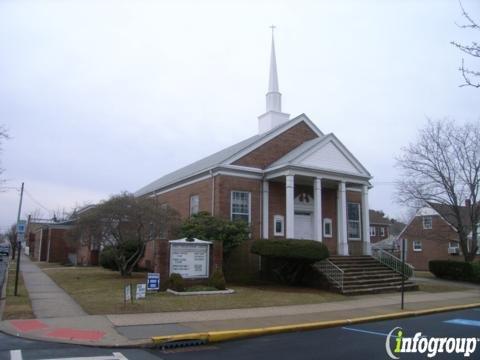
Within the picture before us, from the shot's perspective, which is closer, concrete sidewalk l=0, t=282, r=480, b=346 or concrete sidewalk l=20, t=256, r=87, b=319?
concrete sidewalk l=0, t=282, r=480, b=346

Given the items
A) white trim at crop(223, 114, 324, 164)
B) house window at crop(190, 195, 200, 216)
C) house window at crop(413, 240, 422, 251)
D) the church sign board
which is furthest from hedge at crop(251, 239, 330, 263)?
house window at crop(413, 240, 422, 251)

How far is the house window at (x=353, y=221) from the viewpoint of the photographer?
92.7 feet

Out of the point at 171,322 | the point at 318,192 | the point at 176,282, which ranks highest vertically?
the point at 318,192

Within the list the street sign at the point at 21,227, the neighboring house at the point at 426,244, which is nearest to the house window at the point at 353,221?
the neighboring house at the point at 426,244

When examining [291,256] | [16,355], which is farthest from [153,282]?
[16,355]

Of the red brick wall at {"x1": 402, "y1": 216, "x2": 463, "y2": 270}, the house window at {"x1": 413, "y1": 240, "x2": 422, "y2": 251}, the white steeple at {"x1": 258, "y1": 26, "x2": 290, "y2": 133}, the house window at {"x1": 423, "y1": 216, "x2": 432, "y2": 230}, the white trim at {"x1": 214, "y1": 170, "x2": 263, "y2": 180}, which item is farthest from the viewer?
the house window at {"x1": 413, "y1": 240, "x2": 422, "y2": 251}

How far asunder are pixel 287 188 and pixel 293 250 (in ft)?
13.4

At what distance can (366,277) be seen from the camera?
20.7 m

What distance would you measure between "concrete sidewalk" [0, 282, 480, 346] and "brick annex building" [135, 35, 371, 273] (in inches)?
323

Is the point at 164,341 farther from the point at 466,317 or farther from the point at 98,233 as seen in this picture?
the point at 98,233

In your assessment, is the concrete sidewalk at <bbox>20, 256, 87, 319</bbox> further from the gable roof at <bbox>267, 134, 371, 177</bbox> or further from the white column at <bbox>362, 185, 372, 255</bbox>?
the white column at <bbox>362, 185, 372, 255</bbox>

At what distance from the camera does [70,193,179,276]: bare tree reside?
21.2 m

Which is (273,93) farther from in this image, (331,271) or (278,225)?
(331,271)

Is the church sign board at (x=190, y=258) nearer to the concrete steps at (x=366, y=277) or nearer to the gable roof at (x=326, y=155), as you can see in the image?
the concrete steps at (x=366, y=277)
